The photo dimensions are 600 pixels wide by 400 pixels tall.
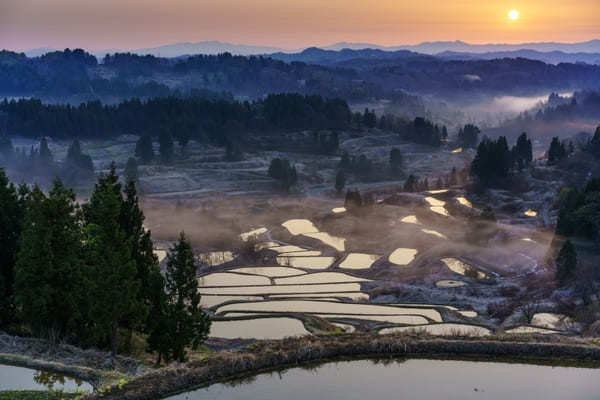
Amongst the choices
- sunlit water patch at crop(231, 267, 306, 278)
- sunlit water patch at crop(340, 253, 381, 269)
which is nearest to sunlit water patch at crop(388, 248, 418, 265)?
sunlit water patch at crop(340, 253, 381, 269)

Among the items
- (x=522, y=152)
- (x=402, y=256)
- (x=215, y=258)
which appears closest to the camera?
(x=215, y=258)

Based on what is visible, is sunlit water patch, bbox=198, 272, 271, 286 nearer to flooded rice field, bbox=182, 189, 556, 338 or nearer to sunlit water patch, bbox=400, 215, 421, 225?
flooded rice field, bbox=182, 189, 556, 338

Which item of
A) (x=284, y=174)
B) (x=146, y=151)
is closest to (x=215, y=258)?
(x=284, y=174)

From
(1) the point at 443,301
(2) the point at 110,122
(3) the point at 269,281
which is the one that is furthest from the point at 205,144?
(1) the point at 443,301

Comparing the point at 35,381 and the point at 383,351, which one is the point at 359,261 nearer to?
the point at 383,351

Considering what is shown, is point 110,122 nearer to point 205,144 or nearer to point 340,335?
point 205,144

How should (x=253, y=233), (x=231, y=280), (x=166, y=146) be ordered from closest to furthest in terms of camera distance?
(x=231, y=280), (x=253, y=233), (x=166, y=146)
